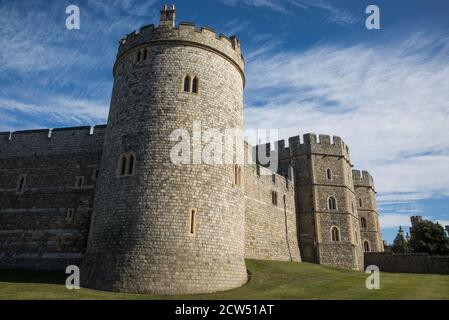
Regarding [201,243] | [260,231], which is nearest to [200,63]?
[201,243]

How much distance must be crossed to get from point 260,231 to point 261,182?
11.4ft

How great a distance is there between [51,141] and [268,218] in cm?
1459

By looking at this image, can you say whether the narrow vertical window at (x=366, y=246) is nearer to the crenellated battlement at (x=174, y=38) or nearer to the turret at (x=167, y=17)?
the crenellated battlement at (x=174, y=38)

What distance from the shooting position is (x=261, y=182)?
23469mm

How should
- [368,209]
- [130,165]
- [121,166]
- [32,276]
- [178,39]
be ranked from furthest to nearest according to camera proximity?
[368,209] → [32,276] → [178,39] → [121,166] → [130,165]

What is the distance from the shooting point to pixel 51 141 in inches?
790

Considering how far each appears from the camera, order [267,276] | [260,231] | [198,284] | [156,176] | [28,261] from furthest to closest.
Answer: [260,231], [28,261], [267,276], [156,176], [198,284]

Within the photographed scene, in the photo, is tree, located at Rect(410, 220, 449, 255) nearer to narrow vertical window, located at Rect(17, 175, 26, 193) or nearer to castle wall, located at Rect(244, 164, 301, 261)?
castle wall, located at Rect(244, 164, 301, 261)

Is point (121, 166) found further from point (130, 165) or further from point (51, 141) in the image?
point (51, 141)

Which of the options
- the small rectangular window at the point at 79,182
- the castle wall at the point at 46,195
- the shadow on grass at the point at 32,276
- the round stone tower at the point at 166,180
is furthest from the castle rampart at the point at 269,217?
the shadow on grass at the point at 32,276

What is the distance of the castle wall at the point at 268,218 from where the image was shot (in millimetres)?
21266

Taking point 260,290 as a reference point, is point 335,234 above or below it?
above

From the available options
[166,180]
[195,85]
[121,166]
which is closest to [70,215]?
[121,166]

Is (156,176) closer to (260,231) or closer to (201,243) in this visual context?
(201,243)
